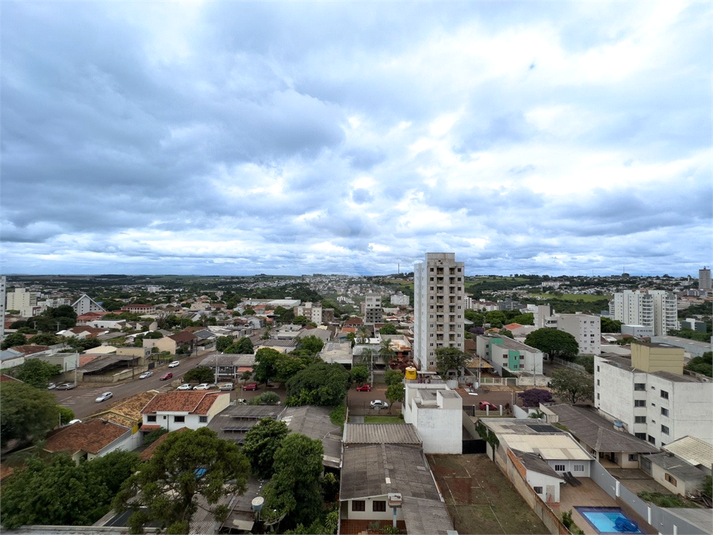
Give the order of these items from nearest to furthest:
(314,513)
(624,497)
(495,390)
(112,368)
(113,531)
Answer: (113,531) < (314,513) < (624,497) < (495,390) < (112,368)

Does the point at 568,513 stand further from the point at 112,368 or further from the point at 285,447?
the point at 112,368

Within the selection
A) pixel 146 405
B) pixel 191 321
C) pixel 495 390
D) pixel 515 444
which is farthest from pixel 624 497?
pixel 191 321

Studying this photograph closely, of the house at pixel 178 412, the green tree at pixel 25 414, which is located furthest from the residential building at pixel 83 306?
the house at pixel 178 412

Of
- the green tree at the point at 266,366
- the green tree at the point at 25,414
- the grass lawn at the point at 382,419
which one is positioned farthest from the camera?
the green tree at the point at 266,366

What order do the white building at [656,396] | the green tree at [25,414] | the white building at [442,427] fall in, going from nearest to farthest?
the green tree at [25,414], the white building at [656,396], the white building at [442,427]

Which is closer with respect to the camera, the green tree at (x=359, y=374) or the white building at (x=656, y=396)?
the white building at (x=656, y=396)

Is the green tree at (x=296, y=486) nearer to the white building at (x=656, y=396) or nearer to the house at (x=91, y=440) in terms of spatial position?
the house at (x=91, y=440)

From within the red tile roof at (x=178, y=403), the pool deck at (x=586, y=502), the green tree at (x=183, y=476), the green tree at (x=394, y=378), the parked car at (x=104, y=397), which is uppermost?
the green tree at (x=183, y=476)
